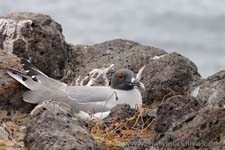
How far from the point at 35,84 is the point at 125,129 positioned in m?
2.67

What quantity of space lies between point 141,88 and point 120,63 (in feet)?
4.47

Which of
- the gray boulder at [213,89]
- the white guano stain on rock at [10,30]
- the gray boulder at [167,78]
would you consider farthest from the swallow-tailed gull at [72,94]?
the white guano stain on rock at [10,30]

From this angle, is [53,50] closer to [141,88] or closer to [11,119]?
[141,88]

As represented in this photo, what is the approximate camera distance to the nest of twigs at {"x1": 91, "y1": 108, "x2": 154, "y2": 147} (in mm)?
8750

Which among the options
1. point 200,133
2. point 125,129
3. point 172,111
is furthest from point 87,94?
point 200,133

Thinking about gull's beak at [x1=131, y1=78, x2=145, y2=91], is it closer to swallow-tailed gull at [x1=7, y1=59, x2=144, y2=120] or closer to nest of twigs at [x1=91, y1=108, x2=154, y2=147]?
swallow-tailed gull at [x1=7, y1=59, x2=144, y2=120]

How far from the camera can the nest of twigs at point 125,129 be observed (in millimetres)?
8750

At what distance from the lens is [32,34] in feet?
46.6

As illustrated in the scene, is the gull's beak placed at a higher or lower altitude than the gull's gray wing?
higher

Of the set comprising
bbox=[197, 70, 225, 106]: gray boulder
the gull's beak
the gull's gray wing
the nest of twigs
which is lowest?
the gull's gray wing

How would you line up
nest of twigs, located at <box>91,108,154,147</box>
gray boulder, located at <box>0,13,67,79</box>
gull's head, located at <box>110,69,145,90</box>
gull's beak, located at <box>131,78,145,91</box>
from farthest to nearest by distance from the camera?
gray boulder, located at <box>0,13,67,79</box> → gull's head, located at <box>110,69,145,90</box> → gull's beak, located at <box>131,78,145,91</box> → nest of twigs, located at <box>91,108,154,147</box>

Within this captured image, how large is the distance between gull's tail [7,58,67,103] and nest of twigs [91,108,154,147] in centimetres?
203

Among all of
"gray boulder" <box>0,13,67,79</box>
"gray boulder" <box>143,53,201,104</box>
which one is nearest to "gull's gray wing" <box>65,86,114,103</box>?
"gray boulder" <box>143,53,201,104</box>

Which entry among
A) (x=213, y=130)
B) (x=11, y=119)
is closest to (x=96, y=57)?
(x=11, y=119)
